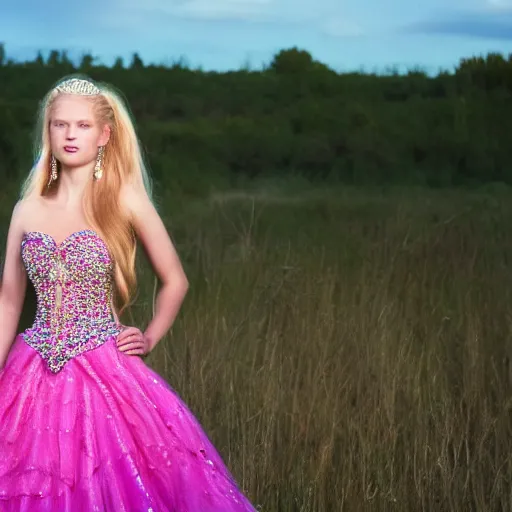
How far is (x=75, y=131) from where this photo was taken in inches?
91.7

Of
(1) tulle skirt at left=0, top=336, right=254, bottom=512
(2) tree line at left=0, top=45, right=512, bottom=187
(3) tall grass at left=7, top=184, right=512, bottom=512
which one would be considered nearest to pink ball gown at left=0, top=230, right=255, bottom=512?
(1) tulle skirt at left=0, top=336, right=254, bottom=512

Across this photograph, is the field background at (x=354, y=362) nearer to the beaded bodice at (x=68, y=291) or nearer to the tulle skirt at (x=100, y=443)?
the beaded bodice at (x=68, y=291)

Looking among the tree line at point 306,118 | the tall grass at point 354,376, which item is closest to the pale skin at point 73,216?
the tall grass at point 354,376

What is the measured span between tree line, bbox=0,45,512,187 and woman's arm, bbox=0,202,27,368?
8893 millimetres

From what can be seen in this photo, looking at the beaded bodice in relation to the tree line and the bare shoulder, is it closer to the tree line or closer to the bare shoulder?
the bare shoulder

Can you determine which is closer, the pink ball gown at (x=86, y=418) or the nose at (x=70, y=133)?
the pink ball gown at (x=86, y=418)

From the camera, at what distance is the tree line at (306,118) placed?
1270 cm

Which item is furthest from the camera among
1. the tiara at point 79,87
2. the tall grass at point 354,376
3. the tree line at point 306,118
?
the tree line at point 306,118

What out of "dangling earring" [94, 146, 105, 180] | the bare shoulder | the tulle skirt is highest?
"dangling earring" [94, 146, 105, 180]

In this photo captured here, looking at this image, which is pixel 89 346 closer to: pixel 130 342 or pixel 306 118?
pixel 130 342

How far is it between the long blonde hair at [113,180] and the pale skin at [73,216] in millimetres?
20

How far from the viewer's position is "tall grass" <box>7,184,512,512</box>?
3209 millimetres

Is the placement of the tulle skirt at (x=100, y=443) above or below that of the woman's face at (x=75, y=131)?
below

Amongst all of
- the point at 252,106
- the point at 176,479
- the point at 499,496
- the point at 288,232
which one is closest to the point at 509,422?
the point at 499,496
